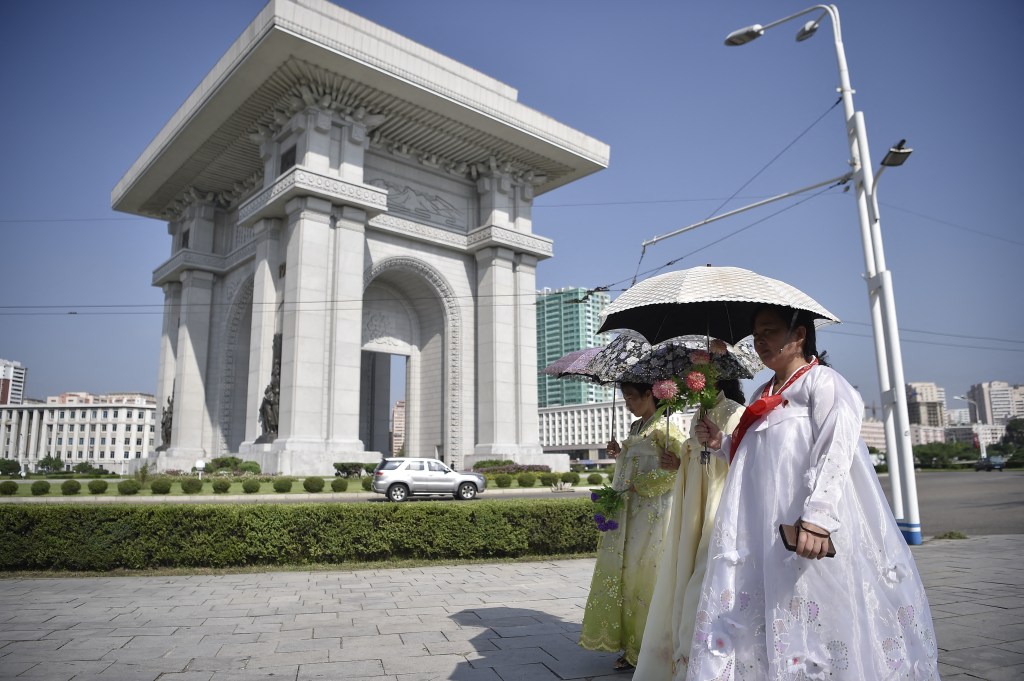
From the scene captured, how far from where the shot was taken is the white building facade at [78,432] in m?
97.1

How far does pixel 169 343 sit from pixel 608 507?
35.0 metres

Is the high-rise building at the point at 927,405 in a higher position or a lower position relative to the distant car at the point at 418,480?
higher

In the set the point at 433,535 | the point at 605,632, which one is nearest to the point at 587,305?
the point at 433,535

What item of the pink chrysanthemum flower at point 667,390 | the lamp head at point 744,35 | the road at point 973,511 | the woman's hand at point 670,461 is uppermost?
the lamp head at point 744,35

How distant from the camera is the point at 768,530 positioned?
305cm

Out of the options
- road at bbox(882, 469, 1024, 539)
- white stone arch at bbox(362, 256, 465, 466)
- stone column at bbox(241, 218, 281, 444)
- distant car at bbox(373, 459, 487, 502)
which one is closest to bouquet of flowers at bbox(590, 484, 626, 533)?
road at bbox(882, 469, 1024, 539)

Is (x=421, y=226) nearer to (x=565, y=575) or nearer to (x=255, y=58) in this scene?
(x=255, y=58)

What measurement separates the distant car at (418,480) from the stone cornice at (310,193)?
441 inches

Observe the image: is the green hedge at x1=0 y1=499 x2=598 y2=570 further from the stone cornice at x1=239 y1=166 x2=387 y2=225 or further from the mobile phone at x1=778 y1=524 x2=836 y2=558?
the stone cornice at x1=239 y1=166 x2=387 y2=225

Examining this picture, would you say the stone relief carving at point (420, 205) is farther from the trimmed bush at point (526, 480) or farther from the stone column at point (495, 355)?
the trimmed bush at point (526, 480)

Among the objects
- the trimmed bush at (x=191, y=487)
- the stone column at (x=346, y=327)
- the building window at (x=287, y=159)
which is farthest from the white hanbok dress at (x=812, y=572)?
the building window at (x=287, y=159)

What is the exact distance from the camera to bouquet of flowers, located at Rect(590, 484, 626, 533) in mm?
4734

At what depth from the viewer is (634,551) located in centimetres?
469

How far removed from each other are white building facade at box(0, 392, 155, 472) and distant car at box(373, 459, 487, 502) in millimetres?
92563
